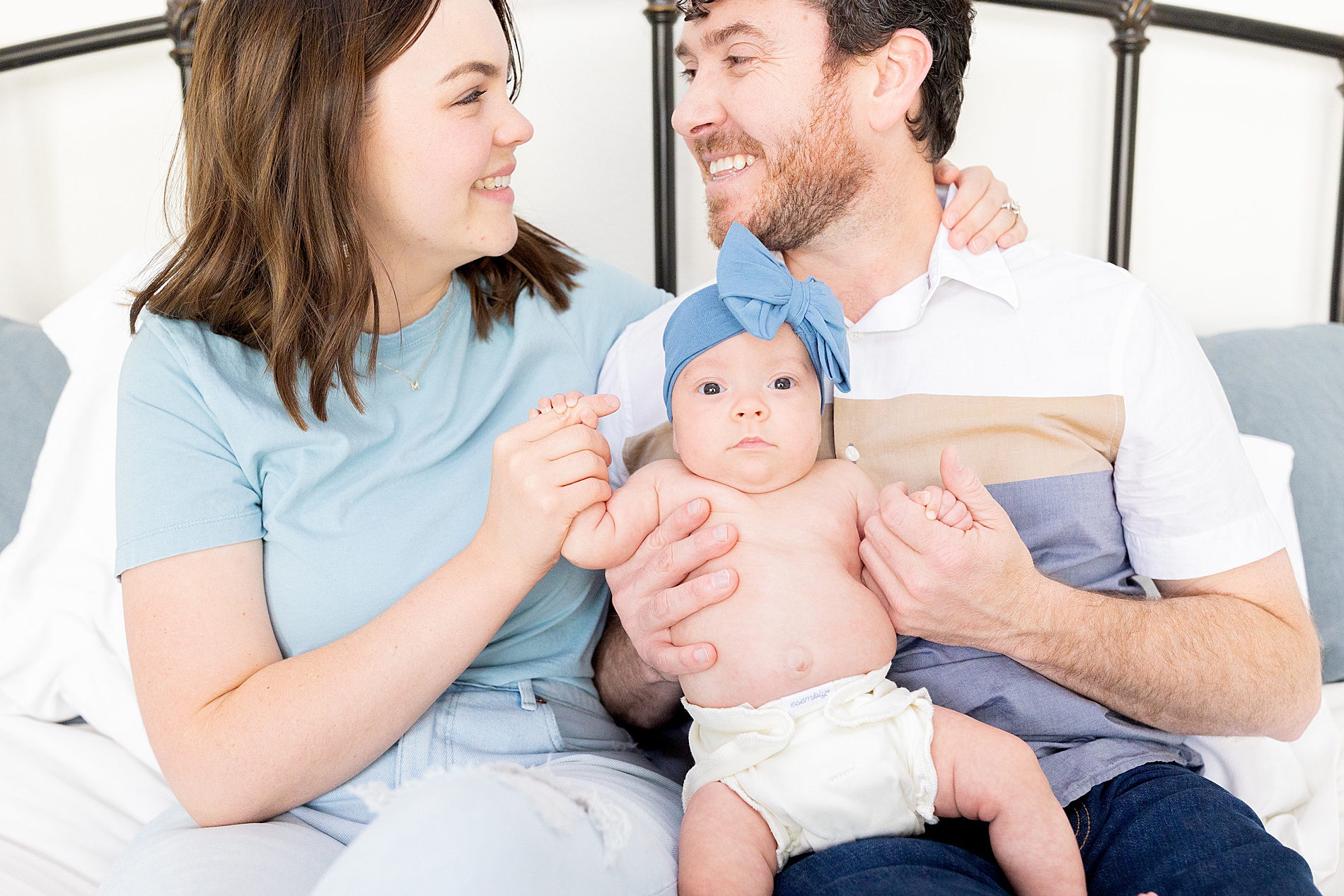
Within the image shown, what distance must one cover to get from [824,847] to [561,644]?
515 millimetres

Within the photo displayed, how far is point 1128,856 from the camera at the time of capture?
122 centimetres

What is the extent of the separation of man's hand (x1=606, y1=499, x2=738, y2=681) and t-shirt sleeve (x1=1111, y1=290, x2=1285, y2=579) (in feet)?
2.03

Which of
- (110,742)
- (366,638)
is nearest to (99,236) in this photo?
(110,742)

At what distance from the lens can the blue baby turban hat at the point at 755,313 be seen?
1.29 meters

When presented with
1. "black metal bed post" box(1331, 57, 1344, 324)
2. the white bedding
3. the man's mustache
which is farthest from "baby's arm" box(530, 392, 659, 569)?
"black metal bed post" box(1331, 57, 1344, 324)

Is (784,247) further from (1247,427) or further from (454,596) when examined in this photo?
(1247,427)

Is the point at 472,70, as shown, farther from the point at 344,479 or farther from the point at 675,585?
the point at 675,585

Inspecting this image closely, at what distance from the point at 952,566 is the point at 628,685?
1.91 ft

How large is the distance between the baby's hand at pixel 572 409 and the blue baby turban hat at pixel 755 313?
6.3 inches

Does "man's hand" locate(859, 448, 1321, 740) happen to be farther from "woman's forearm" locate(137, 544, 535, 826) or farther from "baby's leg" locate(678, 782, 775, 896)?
"woman's forearm" locate(137, 544, 535, 826)

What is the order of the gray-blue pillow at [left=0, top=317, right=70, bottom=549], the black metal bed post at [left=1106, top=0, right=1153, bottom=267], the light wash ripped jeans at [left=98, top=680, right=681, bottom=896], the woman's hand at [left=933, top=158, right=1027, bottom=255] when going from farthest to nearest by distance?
the black metal bed post at [left=1106, top=0, right=1153, bottom=267], the gray-blue pillow at [left=0, top=317, right=70, bottom=549], the woman's hand at [left=933, top=158, right=1027, bottom=255], the light wash ripped jeans at [left=98, top=680, right=681, bottom=896]

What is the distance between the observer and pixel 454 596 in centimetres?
125

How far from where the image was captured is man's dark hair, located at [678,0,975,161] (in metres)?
1.58

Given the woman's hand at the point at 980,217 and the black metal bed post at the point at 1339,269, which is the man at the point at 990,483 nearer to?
the woman's hand at the point at 980,217
